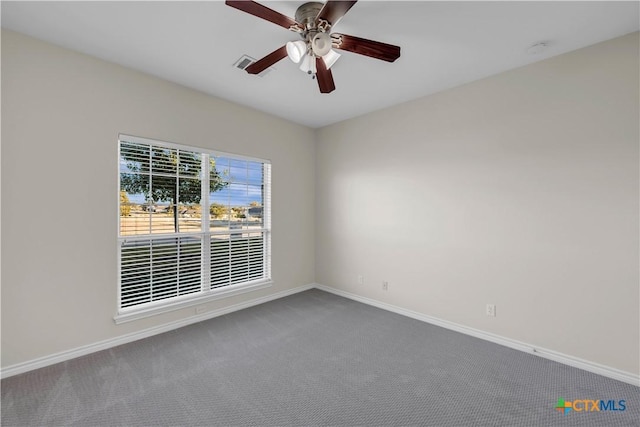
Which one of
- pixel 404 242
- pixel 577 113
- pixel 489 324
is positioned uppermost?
pixel 577 113

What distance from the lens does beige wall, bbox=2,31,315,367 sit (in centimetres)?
212

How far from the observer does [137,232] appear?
2770 mm

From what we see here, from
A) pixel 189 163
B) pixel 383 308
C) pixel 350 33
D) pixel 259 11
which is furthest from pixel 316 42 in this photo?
pixel 383 308

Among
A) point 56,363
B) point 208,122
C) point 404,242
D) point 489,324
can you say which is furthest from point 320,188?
point 56,363

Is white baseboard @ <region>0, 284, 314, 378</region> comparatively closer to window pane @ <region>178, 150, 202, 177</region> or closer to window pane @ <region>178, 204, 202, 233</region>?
window pane @ <region>178, 204, 202, 233</region>

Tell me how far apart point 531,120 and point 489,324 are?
2039mm

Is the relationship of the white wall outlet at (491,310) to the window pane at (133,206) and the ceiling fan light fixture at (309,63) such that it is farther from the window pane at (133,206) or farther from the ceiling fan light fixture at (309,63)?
the window pane at (133,206)

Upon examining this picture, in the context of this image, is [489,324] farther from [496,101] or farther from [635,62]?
[635,62]

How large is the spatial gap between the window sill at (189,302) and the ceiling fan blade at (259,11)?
282 cm

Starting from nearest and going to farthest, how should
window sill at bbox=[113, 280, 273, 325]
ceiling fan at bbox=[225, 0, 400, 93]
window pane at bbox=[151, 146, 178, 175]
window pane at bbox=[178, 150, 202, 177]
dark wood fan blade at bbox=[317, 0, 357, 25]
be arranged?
dark wood fan blade at bbox=[317, 0, 357, 25] < ceiling fan at bbox=[225, 0, 400, 93] < window sill at bbox=[113, 280, 273, 325] < window pane at bbox=[151, 146, 178, 175] < window pane at bbox=[178, 150, 202, 177]

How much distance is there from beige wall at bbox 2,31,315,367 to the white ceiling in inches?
9.0

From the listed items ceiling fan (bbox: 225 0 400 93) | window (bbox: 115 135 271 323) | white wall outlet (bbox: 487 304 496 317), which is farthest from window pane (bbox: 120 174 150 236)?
white wall outlet (bbox: 487 304 496 317)

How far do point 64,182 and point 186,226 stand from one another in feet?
3.65

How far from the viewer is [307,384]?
2082mm
